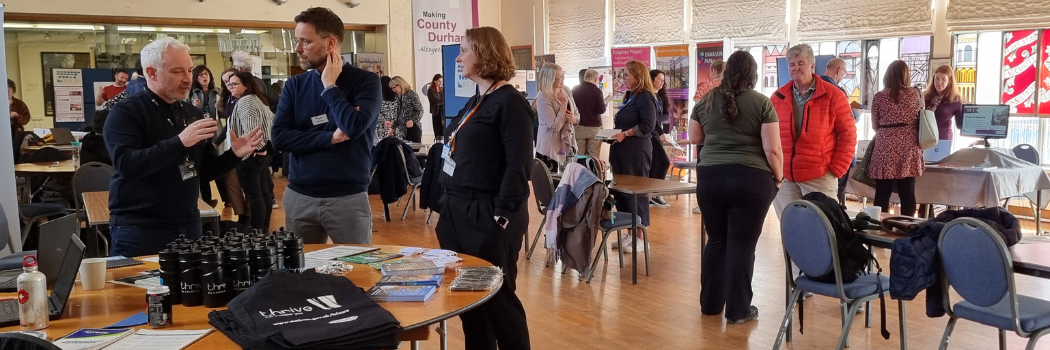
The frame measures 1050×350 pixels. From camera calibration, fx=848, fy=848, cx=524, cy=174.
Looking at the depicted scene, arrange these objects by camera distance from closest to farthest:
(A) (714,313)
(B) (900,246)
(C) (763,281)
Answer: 1. (B) (900,246)
2. (A) (714,313)
3. (C) (763,281)

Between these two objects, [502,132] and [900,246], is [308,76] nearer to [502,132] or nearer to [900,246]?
[502,132]

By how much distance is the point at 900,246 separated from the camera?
331cm

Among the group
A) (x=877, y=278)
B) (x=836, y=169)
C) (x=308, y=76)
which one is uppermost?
(x=308, y=76)

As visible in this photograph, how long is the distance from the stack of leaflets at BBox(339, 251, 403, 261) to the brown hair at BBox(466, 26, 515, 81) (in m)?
0.77

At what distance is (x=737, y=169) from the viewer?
420 cm

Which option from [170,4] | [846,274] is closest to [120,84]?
[170,4]

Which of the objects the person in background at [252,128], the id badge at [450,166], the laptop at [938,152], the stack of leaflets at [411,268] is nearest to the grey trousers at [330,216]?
the id badge at [450,166]

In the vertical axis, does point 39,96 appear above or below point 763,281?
above

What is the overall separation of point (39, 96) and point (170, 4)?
6.81 feet

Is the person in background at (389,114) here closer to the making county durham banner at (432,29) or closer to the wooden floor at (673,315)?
the wooden floor at (673,315)

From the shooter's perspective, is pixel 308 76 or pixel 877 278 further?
pixel 877 278

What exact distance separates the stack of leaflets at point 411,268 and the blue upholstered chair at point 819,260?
185cm

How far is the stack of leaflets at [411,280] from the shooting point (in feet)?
7.64

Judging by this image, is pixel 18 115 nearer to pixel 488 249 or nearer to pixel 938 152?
pixel 488 249
